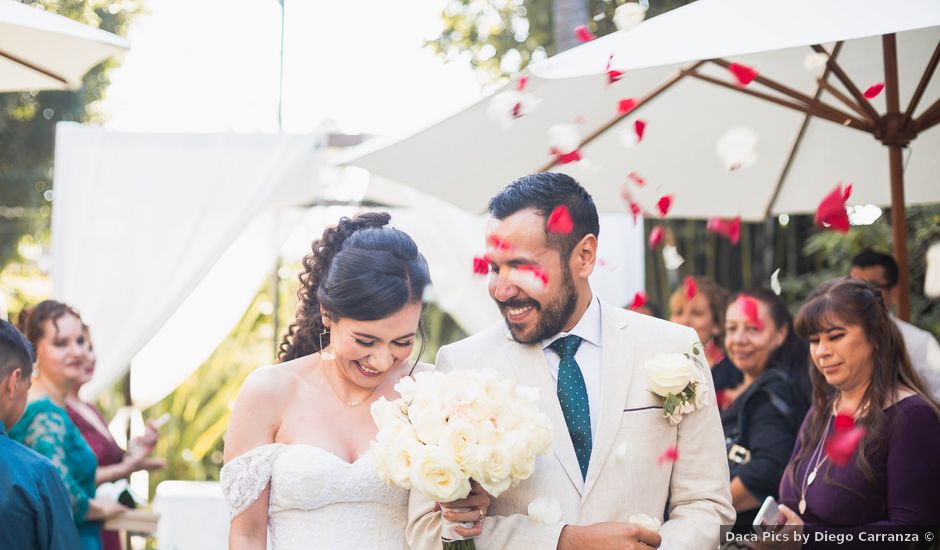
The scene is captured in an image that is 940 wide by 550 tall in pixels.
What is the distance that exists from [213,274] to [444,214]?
170cm

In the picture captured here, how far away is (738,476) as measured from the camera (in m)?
4.54

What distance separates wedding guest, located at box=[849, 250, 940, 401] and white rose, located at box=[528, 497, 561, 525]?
6.35 feet

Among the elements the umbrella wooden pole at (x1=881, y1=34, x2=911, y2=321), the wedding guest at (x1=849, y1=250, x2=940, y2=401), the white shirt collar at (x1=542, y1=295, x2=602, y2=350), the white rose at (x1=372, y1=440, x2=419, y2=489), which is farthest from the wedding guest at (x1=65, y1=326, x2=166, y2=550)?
the umbrella wooden pole at (x1=881, y1=34, x2=911, y2=321)

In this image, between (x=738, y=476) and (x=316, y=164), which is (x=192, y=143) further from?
(x=738, y=476)

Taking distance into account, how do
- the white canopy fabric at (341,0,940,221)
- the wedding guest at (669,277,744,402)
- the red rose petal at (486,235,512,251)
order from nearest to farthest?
the red rose petal at (486,235,512,251) < the white canopy fabric at (341,0,940,221) < the wedding guest at (669,277,744,402)

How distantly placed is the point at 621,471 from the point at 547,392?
0.99 feet

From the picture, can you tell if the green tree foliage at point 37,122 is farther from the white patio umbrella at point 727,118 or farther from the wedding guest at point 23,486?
the wedding guest at point 23,486

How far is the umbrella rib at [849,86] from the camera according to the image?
4312mm

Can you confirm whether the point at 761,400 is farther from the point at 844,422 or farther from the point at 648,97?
the point at 648,97

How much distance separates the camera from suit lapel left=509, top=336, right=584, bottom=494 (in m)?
2.84

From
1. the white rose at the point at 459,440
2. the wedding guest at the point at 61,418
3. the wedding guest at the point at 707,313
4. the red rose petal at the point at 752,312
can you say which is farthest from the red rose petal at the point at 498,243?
the wedding guest at the point at 707,313

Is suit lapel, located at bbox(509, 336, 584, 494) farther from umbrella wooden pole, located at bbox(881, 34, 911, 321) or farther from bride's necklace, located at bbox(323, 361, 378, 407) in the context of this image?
umbrella wooden pole, located at bbox(881, 34, 911, 321)

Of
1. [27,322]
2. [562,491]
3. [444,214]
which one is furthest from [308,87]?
→ [562,491]

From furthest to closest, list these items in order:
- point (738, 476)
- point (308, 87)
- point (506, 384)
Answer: point (308, 87), point (738, 476), point (506, 384)
